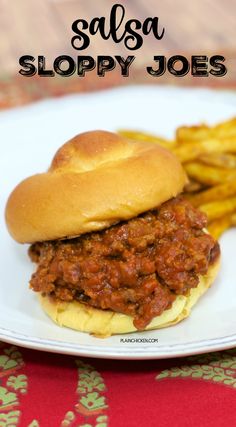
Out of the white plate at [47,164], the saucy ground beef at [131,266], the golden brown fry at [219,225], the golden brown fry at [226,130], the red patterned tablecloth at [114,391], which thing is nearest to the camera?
the red patterned tablecloth at [114,391]

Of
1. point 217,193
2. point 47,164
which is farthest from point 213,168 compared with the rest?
point 47,164

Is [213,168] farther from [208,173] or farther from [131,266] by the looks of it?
[131,266]

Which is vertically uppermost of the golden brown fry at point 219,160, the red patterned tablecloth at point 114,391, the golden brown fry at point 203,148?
the golden brown fry at point 203,148

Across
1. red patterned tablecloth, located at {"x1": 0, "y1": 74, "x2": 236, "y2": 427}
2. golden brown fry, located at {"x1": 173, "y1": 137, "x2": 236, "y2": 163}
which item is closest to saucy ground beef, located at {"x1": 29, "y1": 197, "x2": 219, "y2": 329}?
red patterned tablecloth, located at {"x1": 0, "y1": 74, "x2": 236, "y2": 427}

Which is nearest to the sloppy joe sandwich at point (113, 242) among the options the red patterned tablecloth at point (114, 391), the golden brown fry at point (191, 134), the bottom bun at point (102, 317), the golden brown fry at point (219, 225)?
the bottom bun at point (102, 317)

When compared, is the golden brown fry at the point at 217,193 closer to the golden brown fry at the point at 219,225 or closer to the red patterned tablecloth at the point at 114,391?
the golden brown fry at the point at 219,225

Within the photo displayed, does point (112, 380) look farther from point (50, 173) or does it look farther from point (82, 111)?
point (82, 111)

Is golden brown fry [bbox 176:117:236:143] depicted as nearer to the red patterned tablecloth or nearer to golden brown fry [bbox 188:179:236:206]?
golden brown fry [bbox 188:179:236:206]

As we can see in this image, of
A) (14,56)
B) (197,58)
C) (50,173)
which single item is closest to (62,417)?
(50,173)

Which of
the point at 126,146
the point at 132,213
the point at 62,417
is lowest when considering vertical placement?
the point at 62,417
